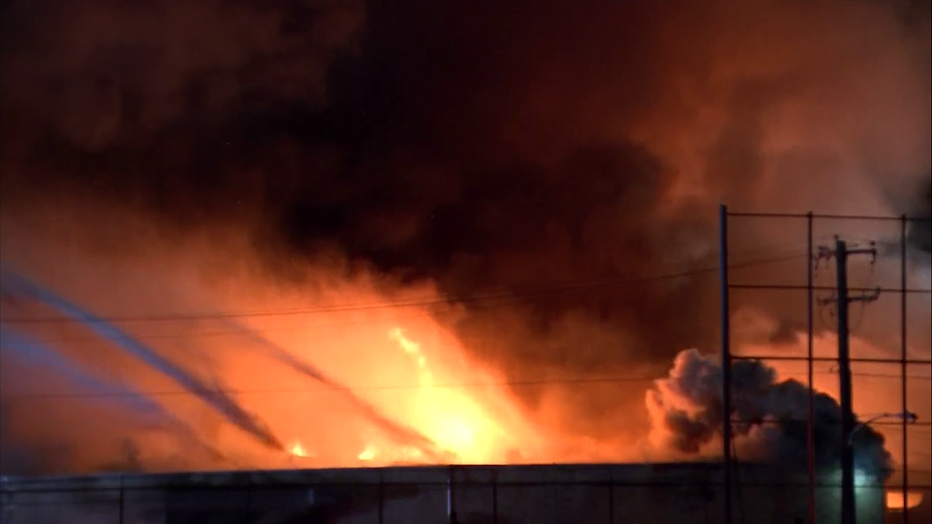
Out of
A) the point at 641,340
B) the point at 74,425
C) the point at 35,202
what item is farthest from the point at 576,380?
the point at 35,202

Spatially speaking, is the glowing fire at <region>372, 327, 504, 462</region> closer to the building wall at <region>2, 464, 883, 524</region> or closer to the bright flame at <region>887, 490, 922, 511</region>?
the building wall at <region>2, 464, 883, 524</region>

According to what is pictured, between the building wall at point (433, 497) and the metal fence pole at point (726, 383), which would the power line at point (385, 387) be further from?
the metal fence pole at point (726, 383)

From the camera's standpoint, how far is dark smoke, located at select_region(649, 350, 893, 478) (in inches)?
733

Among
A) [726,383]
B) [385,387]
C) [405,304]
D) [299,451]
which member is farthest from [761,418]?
[299,451]

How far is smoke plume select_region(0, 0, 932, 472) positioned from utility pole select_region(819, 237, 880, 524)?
6.46ft

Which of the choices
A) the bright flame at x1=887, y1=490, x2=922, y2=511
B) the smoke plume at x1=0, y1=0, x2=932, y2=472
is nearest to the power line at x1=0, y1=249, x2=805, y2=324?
the smoke plume at x1=0, y1=0, x2=932, y2=472

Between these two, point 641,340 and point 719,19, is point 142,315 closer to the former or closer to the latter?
point 641,340

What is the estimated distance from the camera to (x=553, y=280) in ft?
69.8

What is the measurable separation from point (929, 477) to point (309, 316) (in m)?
13.1

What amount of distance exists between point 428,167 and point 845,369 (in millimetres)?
9270

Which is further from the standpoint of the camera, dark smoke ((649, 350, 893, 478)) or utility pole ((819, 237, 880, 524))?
dark smoke ((649, 350, 893, 478))

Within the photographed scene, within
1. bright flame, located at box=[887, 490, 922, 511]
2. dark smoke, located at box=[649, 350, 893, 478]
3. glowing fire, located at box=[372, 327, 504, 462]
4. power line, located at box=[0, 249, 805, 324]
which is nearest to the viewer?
bright flame, located at box=[887, 490, 922, 511]

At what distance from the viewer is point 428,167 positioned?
20.5 meters

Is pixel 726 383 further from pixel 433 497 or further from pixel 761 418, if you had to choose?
pixel 433 497
